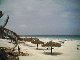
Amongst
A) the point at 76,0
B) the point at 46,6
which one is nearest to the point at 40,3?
the point at 46,6

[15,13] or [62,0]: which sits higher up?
[62,0]

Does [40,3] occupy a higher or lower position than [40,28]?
higher

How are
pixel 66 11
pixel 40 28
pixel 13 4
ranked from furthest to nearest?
pixel 40 28 < pixel 66 11 < pixel 13 4

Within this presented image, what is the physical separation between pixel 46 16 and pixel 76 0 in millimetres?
709

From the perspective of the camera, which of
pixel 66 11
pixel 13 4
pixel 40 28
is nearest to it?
pixel 13 4

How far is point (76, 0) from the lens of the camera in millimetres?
3945

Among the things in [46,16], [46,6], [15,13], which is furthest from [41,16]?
[15,13]

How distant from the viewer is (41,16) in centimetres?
419

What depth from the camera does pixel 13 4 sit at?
3746 mm

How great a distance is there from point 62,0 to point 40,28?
3.45 ft

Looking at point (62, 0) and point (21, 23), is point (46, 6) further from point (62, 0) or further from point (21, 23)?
point (21, 23)

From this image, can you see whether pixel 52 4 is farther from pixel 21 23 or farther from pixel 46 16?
pixel 21 23

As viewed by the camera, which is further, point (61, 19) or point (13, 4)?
point (61, 19)

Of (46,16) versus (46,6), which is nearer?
(46,6)
